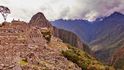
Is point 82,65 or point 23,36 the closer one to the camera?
point 23,36

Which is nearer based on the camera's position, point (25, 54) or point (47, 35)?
point (25, 54)

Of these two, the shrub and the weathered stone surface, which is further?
the shrub

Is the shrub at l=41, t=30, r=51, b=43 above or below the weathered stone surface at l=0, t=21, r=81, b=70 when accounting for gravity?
above

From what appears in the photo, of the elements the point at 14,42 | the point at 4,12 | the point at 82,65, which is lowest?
the point at 82,65

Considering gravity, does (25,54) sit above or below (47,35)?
below

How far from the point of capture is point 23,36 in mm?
87188

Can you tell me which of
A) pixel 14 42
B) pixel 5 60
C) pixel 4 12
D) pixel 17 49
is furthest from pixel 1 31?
pixel 4 12

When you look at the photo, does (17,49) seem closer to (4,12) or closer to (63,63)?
(63,63)

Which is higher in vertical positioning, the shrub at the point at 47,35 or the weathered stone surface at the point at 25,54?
the shrub at the point at 47,35

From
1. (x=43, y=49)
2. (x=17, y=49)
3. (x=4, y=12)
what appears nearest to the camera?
(x=17, y=49)

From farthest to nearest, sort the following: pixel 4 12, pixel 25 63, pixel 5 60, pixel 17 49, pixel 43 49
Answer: pixel 4 12 < pixel 43 49 < pixel 17 49 < pixel 25 63 < pixel 5 60

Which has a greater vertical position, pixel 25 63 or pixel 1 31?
pixel 1 31

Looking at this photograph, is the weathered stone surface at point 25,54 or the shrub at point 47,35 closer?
the weathered stone surface at point 25,54

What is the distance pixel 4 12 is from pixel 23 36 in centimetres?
7833
